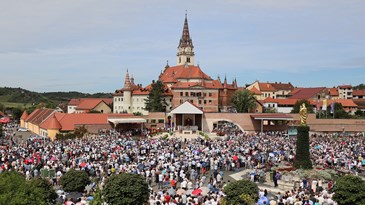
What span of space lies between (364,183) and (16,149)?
2480 cm

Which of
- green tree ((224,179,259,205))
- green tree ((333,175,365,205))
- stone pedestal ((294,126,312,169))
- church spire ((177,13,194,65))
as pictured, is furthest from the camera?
church spire ((177,13,194,65))

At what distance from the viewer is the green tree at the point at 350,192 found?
51.5ft

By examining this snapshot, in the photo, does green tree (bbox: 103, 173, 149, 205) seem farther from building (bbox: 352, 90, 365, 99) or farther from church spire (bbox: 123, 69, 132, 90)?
building (bbox: 352, 90, 365, 99)

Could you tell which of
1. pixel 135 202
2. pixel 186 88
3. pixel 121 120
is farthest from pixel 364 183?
pixel 186 88

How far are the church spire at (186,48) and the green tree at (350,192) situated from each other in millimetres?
80072

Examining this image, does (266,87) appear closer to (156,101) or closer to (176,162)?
(156,101)

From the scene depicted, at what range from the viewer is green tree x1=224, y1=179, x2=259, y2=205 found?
50.4ft

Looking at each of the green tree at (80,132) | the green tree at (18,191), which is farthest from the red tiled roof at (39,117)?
the green tree at (18,191)

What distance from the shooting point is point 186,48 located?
3745 inches

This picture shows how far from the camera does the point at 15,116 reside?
293 ft

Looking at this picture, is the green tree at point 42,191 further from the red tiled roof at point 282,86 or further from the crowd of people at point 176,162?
the red tiled roof at point 282,86

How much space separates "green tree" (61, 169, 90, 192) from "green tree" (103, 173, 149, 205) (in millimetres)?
2611

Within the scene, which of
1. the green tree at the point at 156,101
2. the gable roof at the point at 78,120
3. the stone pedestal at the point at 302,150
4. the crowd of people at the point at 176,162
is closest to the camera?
the crowd of people at the point at 176,162

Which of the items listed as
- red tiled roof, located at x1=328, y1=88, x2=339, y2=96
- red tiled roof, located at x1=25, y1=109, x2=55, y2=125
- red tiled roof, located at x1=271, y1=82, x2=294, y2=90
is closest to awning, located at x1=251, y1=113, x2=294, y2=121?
red tiled roof, located at x1=25, y1=109, x2=55, y2=125
